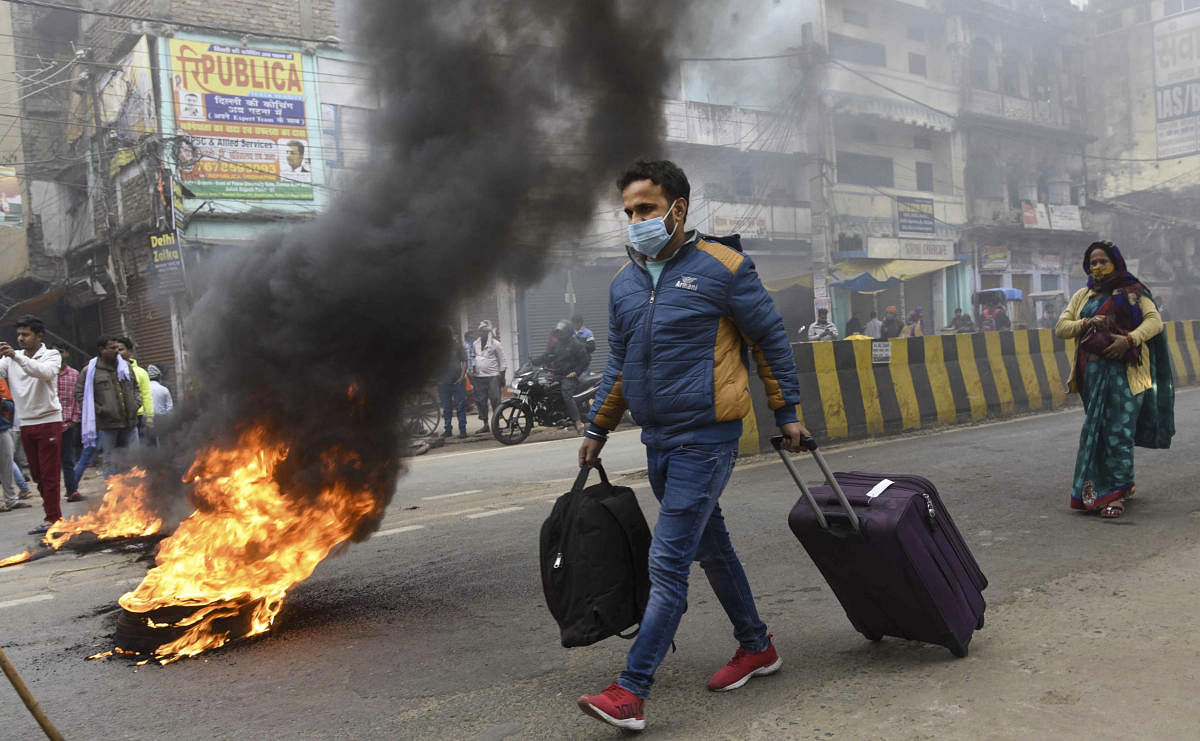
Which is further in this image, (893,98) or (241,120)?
(893,98)

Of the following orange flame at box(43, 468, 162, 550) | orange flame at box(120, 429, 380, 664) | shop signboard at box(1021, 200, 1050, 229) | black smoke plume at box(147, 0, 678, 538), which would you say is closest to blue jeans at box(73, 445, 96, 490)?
orange flame at box(43, 468, 162, 550)

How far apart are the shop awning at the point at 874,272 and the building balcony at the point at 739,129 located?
19.9 ft

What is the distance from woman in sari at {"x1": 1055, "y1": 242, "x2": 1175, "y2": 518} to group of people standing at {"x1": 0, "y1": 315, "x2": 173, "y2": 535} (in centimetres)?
639

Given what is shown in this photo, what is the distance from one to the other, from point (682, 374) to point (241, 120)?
54.5ft

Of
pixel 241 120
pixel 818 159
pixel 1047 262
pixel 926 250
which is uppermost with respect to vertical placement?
pixel 241 120

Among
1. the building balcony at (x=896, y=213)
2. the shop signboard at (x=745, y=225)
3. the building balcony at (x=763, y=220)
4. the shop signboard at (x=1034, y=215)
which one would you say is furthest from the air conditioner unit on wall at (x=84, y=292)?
the shop signboard at (x=1034, y=215)

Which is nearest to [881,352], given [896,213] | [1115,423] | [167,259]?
[1115,423]

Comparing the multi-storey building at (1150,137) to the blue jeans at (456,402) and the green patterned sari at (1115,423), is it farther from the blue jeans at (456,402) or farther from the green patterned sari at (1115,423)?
the green patterned sari at (1115,423)

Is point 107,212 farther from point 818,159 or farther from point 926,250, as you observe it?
point 926,250

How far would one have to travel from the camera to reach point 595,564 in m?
2.88

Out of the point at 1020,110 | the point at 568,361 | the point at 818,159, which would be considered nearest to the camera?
the point at 568,361

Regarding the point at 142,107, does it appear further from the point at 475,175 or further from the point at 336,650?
the point at 336,650

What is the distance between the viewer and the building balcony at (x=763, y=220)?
2314cm

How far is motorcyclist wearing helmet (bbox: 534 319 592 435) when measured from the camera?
12586 millimetres
